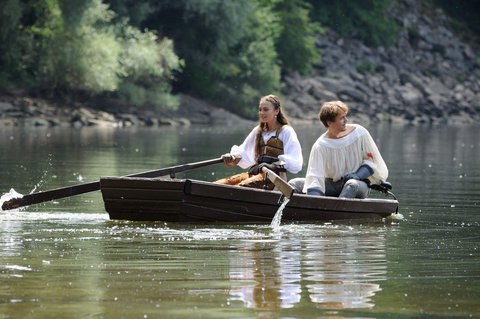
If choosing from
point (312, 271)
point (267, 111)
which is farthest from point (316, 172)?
point (312, 271)

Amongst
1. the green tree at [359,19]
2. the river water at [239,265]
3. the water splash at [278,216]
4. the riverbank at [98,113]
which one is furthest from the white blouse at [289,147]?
the green tree at [359,19]

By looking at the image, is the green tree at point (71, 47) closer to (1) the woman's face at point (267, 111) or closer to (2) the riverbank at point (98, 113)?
(2) the riverbank at point (98, 113)

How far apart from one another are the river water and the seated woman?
0.91 m

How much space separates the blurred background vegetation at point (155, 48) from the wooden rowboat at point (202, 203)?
1225 inches

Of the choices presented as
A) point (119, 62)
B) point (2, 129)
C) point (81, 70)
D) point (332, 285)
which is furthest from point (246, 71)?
point (332, 285)

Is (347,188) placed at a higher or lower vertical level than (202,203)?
higher

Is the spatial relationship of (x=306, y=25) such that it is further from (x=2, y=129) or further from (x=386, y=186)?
(x=386, y=186)

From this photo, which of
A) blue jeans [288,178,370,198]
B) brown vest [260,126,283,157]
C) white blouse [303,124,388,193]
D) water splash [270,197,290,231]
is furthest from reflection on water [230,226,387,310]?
brown vest [260,126,283,157]

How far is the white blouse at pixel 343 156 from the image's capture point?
11930 mm

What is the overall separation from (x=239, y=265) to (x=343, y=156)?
3.78 m

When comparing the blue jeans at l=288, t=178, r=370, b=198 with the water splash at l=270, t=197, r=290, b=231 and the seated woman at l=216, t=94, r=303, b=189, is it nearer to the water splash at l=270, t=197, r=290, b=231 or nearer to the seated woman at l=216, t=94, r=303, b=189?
the seated woman at l=216, t=94, r=303, b=189

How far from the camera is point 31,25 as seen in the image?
44.0 meters

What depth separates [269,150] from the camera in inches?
483

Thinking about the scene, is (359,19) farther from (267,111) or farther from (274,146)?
(267,111)
